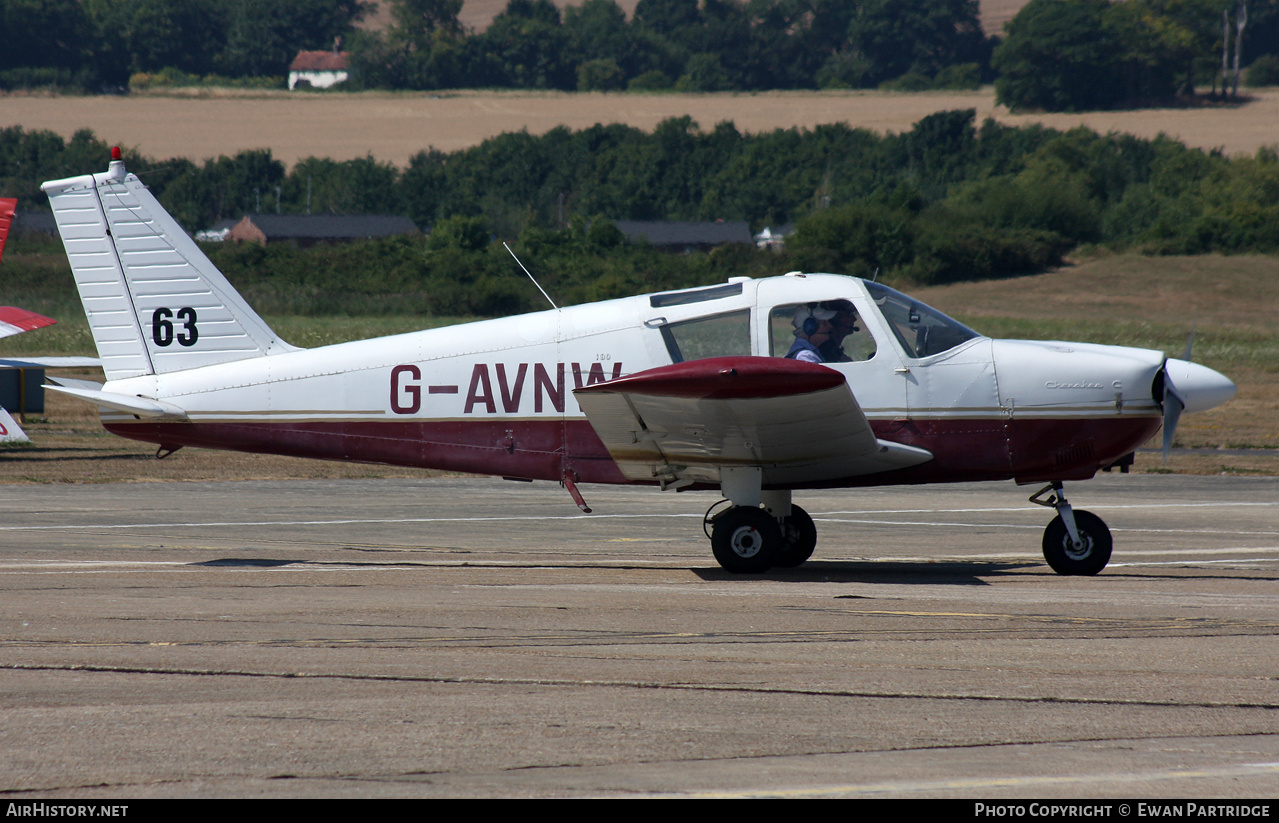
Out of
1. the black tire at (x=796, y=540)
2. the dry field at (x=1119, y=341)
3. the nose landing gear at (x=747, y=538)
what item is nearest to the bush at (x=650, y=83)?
the dry field at (x=1119, y=341)

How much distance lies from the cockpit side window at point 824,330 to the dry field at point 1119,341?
36.1 ft

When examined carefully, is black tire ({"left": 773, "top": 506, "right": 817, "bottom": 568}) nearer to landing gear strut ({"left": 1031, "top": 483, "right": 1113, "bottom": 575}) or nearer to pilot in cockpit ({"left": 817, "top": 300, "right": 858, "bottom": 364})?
pilot in cockpit ({"left": 817, "top": 300, "right": 858, "bottom": 364})

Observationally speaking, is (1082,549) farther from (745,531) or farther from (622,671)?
(622,671)

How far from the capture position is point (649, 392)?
8.69 metres

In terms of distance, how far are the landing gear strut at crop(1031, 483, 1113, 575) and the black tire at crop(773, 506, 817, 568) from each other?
1.77 m

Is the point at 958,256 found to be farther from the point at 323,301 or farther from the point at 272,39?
the point at 272,39

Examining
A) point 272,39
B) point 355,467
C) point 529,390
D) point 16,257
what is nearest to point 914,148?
point 16,257

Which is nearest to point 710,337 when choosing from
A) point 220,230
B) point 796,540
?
point 796,540

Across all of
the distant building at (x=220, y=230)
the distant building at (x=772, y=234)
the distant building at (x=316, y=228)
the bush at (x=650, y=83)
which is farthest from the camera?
the bush at (x=650, y=83)

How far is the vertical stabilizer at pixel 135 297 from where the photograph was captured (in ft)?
34.2

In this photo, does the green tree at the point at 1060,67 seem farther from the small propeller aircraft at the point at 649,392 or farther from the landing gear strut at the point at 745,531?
the landing gear strut at the point at 745,531

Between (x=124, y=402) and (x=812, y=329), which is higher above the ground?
(x=812, y=329)

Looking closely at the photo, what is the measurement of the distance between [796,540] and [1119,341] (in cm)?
3617

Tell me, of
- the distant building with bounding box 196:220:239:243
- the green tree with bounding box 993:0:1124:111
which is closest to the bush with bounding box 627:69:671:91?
the green tree with bounding box 993:0:1124:111
